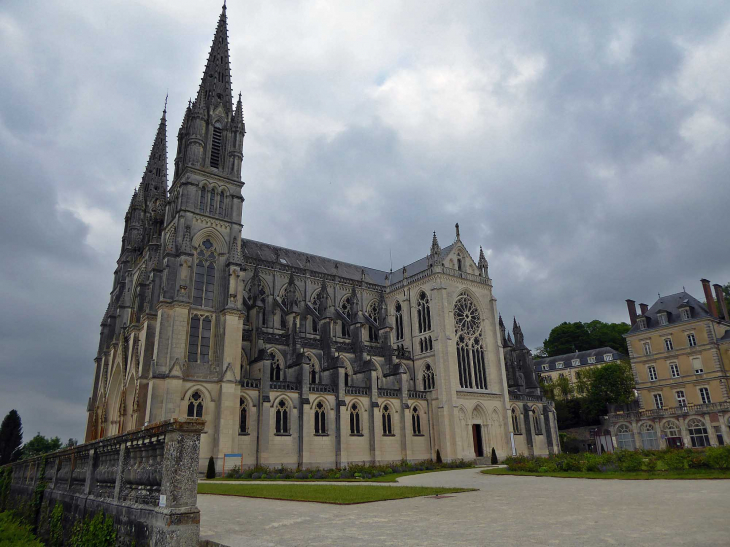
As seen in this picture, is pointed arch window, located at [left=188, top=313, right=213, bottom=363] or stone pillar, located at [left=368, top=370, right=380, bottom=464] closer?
pointed arch window, located at [left=188, top=313, right=213, bottom=363]

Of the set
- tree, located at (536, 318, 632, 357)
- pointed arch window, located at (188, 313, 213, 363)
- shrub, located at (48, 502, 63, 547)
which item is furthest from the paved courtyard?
tree, located at (536, 318, 632, 357)

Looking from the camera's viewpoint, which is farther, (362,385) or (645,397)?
(645,397)

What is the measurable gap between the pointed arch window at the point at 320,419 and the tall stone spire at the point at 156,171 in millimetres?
29013

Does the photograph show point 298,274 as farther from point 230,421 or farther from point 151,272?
point 230,421

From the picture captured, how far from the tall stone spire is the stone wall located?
4449 cm

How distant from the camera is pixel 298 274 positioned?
5219 centimetres

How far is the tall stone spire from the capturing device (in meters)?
55.0

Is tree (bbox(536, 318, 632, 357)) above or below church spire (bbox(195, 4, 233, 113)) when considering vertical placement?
below

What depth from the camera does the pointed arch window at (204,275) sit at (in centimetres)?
3809

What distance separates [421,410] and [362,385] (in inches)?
283

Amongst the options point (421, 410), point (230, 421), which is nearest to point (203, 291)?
point (230, 421)

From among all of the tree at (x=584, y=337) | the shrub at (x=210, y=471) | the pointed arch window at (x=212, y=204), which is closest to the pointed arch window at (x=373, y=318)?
the pointed arch window at (x=212, y=204)

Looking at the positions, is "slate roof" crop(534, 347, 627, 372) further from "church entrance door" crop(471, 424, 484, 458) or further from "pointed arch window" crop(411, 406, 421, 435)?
"pointed arch window" crop(411, 406, 421, 435)

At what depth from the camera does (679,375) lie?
53.8 meters
